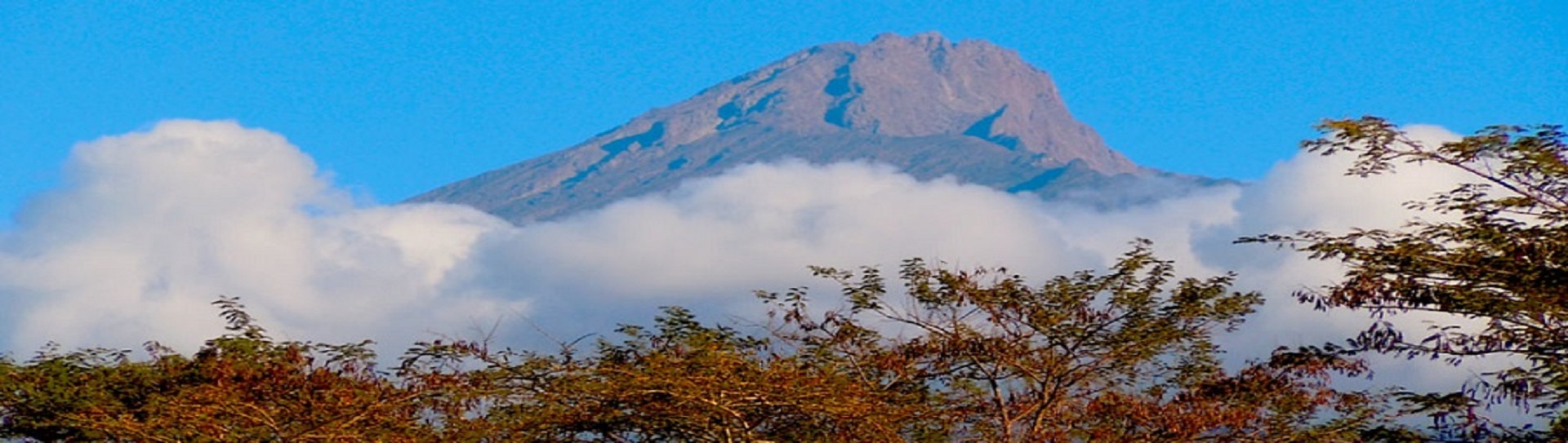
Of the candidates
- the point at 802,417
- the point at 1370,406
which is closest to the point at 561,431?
the point at 802,417

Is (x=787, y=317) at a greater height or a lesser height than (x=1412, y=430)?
greater

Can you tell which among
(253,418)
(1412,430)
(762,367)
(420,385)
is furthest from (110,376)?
(1412,430)

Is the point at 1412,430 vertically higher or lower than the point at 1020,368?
lower

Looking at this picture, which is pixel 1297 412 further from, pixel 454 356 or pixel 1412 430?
pixel 454 356

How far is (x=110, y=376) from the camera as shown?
21.5 m

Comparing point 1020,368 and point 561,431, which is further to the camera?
point 1020,368

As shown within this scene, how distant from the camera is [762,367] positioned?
1650 centimetres

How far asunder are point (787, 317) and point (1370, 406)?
6.21 m

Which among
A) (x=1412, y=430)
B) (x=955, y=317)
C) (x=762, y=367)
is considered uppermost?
(x=955, y=317)

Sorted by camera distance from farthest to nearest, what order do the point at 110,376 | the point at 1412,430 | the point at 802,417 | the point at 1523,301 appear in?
1. the point at 110,376
2. the point at 802,417
3. the point at 1412,430
4. the point at 1523,301

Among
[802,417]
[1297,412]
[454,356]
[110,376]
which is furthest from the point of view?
[110,376]

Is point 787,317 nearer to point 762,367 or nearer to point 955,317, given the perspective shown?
point 955,317

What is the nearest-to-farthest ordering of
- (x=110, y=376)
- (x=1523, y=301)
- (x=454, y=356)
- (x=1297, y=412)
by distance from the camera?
1. (x=1523, y=301)
2. (x=454, y=356)
3. (x=1297, y=412)
4. (x=110, y=376)

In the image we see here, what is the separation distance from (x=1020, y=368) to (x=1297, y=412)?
288 cm
